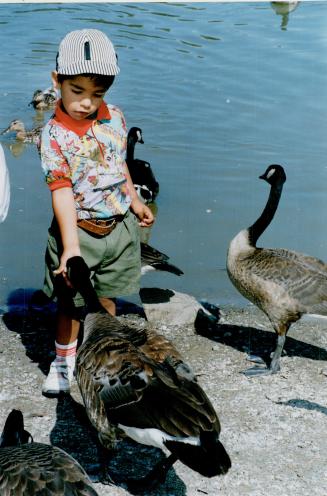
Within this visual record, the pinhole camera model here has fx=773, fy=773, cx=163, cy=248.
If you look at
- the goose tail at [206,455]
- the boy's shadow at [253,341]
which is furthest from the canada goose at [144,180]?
the goose tail at [206,455]

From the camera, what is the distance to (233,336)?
5816mm

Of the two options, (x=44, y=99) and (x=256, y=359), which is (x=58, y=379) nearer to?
(x=256, y=359)

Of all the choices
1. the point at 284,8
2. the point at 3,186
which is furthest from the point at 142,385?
the point at 284,8

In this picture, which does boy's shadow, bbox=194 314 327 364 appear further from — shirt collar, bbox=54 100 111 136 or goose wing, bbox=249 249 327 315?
shirt collar, bbox=54 100 111 136

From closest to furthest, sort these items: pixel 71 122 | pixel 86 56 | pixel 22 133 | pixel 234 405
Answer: pixel 86 56
pixel 71 122
pixel 234 405
pixel 22 133

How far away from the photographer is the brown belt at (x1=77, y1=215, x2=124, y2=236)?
4664 mm

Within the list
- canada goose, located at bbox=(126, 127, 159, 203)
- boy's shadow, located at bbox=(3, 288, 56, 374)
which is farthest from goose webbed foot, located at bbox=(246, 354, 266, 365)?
canada goose, located at bbox=(126, 127, 159, 203)

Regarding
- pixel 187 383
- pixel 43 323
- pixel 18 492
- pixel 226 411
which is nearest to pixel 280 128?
pixel 43 323

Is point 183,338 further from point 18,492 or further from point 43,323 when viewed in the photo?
point 18,492

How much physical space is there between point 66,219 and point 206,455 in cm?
165

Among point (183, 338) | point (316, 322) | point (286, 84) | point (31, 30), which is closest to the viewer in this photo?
point (183, 338)

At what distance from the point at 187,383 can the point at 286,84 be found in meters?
8.40

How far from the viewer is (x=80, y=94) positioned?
4.34 meters

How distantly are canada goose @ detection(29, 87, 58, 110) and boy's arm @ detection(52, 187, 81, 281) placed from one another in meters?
6.96
